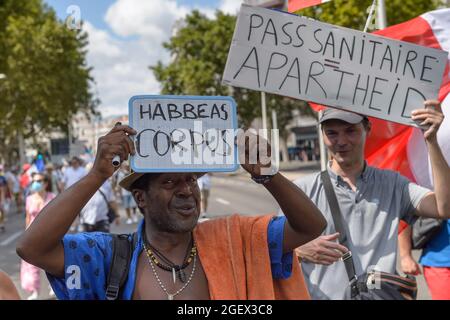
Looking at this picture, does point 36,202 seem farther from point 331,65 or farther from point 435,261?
point 331,65

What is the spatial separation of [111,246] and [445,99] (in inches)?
98.4

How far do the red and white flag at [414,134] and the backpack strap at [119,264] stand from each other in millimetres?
1860

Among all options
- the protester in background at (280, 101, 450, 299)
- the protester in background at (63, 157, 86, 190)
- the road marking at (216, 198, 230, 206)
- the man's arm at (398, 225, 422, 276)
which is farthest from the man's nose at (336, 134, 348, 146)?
the road marking at (216, 198, 230, 206)

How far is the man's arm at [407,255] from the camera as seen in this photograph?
375 centimetres

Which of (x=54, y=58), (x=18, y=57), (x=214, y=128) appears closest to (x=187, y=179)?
(x=214, y=128)

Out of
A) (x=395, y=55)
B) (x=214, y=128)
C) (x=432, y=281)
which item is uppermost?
(x=395, y=55)

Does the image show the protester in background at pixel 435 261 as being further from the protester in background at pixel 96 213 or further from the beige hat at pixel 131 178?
the protester in background at pixel 96 213

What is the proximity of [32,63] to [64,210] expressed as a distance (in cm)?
2946

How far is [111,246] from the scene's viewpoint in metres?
2.32

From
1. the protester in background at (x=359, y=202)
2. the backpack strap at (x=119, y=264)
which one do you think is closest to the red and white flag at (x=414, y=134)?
the protester in background at (x=359, y=202)

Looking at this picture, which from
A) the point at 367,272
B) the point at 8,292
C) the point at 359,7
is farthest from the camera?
the point at 359,7

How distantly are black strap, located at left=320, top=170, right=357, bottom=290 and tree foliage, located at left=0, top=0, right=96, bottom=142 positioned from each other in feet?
80.4

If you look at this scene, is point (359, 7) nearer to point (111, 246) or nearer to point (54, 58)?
point (111, 246)

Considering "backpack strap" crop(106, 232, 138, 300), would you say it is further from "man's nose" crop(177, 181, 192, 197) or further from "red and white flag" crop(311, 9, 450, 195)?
"red and white flag" crop(311, 9, 450, 195)
